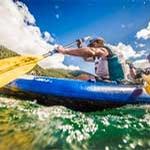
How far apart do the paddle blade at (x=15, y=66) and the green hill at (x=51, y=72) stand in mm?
135

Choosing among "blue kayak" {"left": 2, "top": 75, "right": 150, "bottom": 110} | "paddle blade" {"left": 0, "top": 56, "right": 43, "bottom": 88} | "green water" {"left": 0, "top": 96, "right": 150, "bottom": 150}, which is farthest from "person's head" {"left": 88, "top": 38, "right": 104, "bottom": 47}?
"green water" {"left": 0, "top": 96, "right": 150, "bottom": 150}

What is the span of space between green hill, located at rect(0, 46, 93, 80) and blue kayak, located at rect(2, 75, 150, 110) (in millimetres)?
186

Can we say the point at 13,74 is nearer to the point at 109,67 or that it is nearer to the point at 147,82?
the point at 109,67

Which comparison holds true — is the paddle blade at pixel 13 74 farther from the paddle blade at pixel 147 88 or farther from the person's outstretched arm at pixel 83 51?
the paddle blade at pixel 147 88

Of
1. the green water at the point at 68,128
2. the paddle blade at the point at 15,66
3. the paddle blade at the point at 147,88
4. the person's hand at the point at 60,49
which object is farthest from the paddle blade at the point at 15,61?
the paddle blade at the point at 147,88

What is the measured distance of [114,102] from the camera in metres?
5.39

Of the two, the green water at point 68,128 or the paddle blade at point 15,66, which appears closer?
the green water at point 68,128

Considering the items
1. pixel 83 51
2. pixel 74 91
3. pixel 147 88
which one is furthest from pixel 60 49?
pixel 147 88

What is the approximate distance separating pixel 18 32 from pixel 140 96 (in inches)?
66.2

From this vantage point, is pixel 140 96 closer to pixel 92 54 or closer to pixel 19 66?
pixel 92 54

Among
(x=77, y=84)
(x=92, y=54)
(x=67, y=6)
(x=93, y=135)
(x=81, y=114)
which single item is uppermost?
(x=67, y=6)

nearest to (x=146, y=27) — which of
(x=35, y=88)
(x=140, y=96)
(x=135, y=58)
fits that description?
(x=135, y=58)

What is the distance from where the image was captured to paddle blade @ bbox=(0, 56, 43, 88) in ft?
16.1

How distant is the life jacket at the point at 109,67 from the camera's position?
18.3 feet
